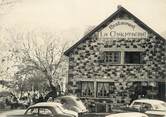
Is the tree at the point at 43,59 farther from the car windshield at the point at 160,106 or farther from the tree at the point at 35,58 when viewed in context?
the car windshield at the point at 160,106

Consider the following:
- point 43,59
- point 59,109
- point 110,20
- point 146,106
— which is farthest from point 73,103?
point 110,20

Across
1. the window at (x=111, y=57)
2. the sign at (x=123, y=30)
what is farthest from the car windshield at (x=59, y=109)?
the sign at (x=123, y=30)

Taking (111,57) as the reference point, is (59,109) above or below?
below

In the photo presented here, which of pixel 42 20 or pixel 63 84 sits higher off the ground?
pixel 42 20

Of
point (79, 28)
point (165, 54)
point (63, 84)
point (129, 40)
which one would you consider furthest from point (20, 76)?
point (165, 54)

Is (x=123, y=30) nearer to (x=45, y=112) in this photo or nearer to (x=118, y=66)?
(x=118, y=66)

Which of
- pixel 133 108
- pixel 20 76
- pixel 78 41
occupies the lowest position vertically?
pixel 133 108

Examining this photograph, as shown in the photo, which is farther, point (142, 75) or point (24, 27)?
point (24, 27)

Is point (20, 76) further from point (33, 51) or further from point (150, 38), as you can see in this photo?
point (150, 38)

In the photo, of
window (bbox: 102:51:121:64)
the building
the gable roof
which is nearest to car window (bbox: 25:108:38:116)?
the building
